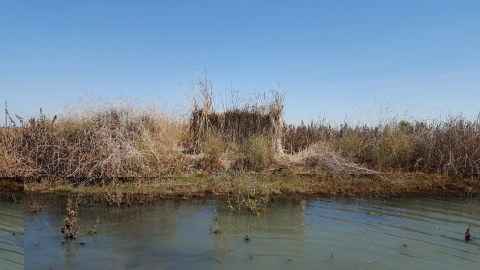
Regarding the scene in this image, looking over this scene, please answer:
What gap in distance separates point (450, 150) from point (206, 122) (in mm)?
6858

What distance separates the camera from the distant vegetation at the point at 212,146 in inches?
369

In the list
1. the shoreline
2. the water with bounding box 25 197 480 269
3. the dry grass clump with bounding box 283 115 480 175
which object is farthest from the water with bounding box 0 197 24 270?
the dry grass clump with bounding box 283 115 480 175

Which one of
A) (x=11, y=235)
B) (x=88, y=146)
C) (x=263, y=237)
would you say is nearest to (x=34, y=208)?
(x=11, y=235)

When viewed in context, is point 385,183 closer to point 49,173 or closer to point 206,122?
point 206,122

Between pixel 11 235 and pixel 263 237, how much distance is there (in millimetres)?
3698

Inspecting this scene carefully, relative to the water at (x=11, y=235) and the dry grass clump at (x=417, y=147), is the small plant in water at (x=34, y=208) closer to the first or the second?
the water at (x=11, y=235)

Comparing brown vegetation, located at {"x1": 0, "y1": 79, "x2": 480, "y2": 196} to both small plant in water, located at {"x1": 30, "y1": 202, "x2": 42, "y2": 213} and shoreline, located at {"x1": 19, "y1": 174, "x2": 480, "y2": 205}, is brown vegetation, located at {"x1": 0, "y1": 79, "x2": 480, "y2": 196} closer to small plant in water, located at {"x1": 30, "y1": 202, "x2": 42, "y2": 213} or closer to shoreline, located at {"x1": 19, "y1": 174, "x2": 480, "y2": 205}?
shoreline, located at {"x1": 19, "y1": 174, "x2": 480, "y2": 205}

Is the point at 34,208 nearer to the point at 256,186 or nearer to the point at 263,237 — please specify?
the point at 263,237

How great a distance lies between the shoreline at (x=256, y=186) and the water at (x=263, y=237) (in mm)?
583

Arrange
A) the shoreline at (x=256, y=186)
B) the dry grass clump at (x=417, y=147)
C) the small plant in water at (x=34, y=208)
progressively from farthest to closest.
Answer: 1. the dry grass clump at (x=417, y=147)
2. the shoreline at (x=256, y=186)
3. the small plant in water at (x=34, y=208)

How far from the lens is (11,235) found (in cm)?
576

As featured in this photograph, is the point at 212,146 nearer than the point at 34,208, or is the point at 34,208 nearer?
the point at 34,208

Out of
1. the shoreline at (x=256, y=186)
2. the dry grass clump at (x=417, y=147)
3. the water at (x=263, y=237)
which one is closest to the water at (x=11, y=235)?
the water at (x=263, y=237)

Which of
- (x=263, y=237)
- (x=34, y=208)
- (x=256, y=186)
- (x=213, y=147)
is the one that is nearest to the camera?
(x=263, y=237)
